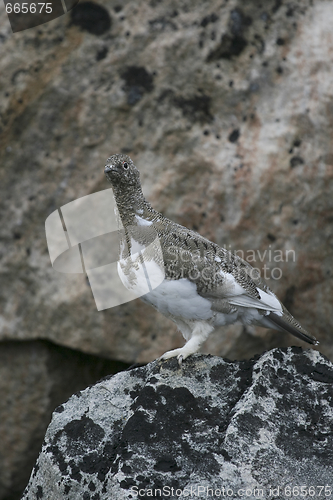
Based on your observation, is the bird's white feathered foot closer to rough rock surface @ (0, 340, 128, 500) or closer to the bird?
the bird

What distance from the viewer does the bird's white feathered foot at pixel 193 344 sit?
407 cm

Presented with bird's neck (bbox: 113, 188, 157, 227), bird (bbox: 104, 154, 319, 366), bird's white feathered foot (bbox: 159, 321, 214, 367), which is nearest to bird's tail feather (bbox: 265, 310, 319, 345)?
bird (bbox: 104, 154, 319, 366)

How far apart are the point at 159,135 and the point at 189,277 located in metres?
2.61

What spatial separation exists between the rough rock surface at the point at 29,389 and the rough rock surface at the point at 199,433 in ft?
8.80

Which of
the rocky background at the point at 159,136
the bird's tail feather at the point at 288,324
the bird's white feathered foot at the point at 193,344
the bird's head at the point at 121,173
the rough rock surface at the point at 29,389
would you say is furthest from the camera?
the rough rock surface at the point at 29,389

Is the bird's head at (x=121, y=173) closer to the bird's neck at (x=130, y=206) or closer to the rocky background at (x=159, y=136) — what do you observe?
the bird's neck at (x=130, y=206)

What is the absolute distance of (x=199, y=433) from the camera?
3291 millimetres

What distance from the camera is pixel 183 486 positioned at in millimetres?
2959

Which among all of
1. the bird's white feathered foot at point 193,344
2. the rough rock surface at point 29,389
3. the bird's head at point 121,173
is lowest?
the rough rock surface at point 29,389

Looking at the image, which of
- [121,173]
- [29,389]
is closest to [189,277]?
[121,173]

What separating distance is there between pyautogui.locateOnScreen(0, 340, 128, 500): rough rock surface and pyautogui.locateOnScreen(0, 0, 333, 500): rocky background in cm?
36

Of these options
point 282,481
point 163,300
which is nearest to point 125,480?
point 282,481

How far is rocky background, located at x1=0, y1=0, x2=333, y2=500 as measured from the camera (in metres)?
6.04

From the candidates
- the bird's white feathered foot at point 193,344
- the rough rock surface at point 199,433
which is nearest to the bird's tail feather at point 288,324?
the bird's white feathered foot at point 193,344
